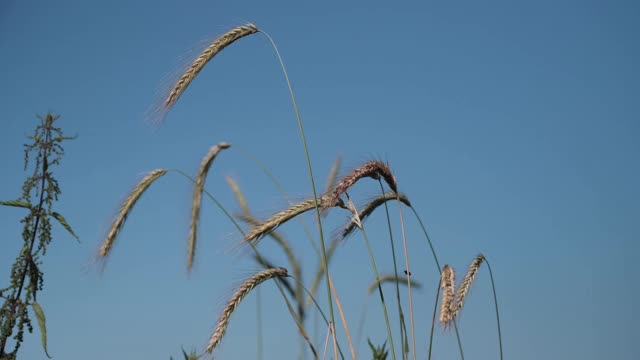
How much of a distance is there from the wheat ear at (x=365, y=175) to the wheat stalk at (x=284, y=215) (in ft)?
0.19

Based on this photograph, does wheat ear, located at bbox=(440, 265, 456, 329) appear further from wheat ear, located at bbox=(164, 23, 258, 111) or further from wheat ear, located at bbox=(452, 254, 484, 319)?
wheat ear, located at bbox=(164, 23, 258, 111)

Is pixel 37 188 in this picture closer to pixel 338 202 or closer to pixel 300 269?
pixel 338 202

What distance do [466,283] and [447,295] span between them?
1.39ft

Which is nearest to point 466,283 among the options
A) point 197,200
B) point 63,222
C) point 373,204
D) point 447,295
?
point 447,295

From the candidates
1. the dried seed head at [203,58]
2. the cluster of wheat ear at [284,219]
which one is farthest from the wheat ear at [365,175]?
the dried seed head at [203,58]

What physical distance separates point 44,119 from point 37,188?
0.31m

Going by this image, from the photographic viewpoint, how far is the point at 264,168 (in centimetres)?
528

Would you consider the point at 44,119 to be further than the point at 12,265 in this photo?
Yes

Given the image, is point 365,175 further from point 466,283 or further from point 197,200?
point 197,200

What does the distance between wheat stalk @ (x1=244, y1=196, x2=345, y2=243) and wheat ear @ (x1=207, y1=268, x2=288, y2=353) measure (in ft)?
0.67

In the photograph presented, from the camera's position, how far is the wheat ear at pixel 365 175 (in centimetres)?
391

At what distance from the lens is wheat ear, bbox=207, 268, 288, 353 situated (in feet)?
11.7

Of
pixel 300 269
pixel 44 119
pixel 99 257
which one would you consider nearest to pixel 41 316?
pixel 44 119

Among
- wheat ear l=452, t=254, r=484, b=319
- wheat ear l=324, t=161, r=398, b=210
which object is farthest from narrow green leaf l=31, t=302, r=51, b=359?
wheat ear l=452, t=254, r=484, b=319
